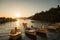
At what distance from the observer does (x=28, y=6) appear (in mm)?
6785

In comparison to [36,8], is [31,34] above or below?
below

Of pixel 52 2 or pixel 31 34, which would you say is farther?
pixel 31 34

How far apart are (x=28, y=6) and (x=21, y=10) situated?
41 cm

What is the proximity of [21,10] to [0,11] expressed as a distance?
1.04 metres

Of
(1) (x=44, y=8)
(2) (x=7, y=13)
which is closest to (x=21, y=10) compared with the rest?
(2) (x=7, y=13)

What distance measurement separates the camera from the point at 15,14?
6.62 m

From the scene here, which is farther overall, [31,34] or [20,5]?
[31,34]

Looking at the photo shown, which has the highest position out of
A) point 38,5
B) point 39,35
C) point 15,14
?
point 38,5

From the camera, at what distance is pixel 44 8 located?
270 inches

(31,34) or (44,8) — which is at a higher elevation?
(44,8)

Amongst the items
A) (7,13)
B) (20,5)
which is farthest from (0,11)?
(20,5)

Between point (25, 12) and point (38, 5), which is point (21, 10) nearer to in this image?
point (25, 12)

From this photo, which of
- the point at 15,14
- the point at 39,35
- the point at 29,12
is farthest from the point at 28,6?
the point at 39,35

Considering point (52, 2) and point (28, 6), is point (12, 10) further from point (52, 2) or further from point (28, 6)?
point (52, 2)
